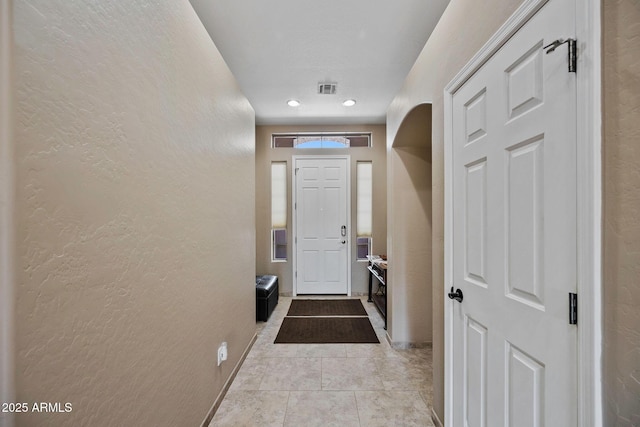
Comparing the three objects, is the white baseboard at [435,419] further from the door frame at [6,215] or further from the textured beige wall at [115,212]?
the door frame at [6,215]

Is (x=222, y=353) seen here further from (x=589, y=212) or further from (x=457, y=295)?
(x=589, y=212)

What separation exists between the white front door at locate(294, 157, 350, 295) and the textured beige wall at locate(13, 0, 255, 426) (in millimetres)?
2785

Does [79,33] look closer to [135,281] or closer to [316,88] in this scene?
[135,281]

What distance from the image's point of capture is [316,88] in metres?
3.13

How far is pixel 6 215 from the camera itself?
1.96ft

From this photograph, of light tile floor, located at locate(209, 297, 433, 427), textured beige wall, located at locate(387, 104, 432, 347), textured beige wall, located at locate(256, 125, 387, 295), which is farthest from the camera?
textured beige wall, located at locate(256, 125, 387, 295)

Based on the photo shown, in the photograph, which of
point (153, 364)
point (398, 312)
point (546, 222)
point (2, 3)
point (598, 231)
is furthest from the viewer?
point (398, 312)

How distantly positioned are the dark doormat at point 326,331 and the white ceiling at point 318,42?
9.33 feet

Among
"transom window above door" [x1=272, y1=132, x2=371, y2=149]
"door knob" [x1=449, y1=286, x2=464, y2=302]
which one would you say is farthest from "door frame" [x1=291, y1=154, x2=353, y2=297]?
"door knob" [x1=449, y1=286, x2=464, y2=302]

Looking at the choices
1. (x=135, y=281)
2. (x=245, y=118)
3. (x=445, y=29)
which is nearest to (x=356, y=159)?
(x=245, y=118)

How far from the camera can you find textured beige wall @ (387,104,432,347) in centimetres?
268

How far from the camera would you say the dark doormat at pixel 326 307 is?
3.71m

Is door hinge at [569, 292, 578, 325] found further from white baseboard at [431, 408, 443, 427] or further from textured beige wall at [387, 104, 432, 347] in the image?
textured beige wall at [387, 104, 432, 347]

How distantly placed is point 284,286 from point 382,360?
7.71ft
